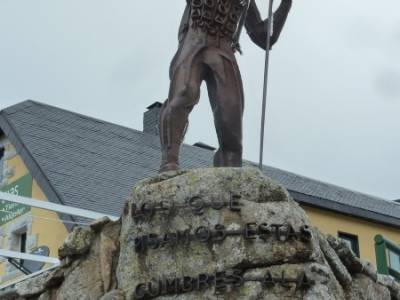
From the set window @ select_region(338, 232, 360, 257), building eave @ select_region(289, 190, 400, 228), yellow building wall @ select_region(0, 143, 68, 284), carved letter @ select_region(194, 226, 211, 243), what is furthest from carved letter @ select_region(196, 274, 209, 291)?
window @ select_region(338, 232, 360, 257)

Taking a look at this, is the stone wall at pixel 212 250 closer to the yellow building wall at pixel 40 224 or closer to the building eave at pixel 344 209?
the yellow building wall at pixel 40 224

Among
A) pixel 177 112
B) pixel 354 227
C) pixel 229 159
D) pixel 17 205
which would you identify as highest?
pixel 354 227

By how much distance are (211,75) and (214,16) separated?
0.47 meters

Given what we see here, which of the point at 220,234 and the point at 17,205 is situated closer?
the point at 220,234

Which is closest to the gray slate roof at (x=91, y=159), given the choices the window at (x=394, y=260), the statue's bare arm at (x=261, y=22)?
the window at (x=394, y=260)

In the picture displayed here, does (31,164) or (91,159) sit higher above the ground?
(91,159)

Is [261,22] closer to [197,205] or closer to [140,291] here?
[197,205]

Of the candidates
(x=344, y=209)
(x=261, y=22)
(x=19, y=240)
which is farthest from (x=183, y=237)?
(x=344, y=209)

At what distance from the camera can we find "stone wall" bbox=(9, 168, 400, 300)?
6879mm

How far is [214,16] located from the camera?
8242 mm

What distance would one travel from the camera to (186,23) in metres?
8.36

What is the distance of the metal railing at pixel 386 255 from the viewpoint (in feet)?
34.9

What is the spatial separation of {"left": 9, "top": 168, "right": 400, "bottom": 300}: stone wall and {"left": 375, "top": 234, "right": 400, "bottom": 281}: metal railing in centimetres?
301

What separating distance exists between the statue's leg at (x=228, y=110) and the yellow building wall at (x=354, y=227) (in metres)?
13.3
